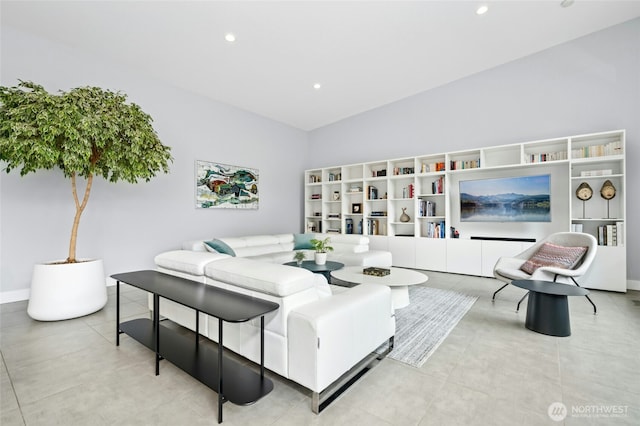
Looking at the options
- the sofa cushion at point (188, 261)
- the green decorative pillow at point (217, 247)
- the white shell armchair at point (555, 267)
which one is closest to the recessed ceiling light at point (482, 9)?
the white shell armchair at point (555, 267)

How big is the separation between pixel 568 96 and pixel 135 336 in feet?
19.7

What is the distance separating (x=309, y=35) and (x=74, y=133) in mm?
2841

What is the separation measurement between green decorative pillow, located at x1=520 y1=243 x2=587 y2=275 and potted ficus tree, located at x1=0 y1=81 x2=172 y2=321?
4.42 meters

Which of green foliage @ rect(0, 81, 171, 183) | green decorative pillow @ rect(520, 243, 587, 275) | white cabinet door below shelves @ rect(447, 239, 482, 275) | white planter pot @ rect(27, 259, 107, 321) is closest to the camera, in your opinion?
green foliage @ rect(0, 81, 171, 183)

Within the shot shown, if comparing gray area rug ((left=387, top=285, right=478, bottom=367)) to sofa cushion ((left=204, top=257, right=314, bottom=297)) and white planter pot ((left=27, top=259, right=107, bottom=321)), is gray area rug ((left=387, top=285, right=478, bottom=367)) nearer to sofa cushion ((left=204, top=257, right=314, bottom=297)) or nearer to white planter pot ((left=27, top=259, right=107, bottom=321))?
sofa cushion ((left=204, top=257, right=314, bottom=297))

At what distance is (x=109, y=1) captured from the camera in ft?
9.92

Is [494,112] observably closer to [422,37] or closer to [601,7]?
[601,7]

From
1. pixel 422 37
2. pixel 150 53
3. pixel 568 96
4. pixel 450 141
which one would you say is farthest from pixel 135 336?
pixel 568 96

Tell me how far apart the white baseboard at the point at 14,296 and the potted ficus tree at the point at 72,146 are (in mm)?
985

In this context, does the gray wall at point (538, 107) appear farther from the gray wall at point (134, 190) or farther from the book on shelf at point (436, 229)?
the gray wall at point (134, 190)

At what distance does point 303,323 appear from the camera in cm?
147

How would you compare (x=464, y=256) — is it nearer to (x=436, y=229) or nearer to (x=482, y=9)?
(x=436, y=229)

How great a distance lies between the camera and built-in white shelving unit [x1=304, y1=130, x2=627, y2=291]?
12.3 ft

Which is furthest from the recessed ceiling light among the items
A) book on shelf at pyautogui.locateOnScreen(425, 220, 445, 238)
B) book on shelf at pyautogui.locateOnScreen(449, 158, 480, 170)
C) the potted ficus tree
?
the potted ficus tree
